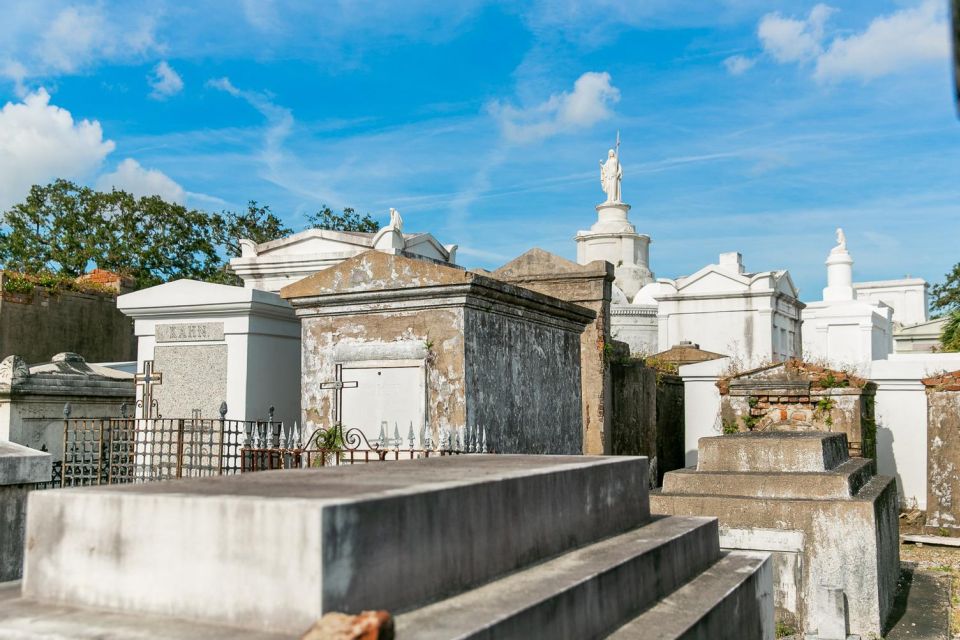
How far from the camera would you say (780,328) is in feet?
72.6

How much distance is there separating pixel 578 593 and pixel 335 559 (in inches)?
44.4

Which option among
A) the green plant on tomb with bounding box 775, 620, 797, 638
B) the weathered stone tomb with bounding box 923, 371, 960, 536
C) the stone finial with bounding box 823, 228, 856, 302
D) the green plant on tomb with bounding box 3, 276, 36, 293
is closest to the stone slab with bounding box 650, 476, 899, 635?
the green plant on tomb with bounding box 775, 620, 797, 638

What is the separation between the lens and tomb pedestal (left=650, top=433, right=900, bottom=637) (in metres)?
7.10

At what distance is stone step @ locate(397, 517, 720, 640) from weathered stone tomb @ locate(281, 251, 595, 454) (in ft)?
8.63

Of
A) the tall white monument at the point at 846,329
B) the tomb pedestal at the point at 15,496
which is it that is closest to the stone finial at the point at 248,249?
the tomb pedestal at the point at 15,496

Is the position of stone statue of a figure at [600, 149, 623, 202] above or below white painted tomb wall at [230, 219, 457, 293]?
above

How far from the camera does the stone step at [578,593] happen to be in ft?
8.81

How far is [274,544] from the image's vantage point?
247 cm

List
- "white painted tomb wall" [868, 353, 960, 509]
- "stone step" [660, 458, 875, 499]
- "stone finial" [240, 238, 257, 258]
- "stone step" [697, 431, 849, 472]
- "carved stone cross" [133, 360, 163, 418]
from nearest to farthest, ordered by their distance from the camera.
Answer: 1. "stone step" [660, 458, 875, 499]
2. "stone step" [697, 431, 849, 472]
3. "carved stone cross" [133, 360, 163, 418]
4. "white painted tomb wall" [868, 353, 960, 509]
5. "stone finial" [240, 238, 257, 258]

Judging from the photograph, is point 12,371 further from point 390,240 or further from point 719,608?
point 719,608

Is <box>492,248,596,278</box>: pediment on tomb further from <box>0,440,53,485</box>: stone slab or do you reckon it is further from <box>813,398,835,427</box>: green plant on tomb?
<box>0,440,53,485</box>: stone slab

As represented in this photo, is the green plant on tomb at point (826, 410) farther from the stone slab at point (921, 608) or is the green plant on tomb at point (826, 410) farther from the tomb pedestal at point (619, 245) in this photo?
the tomb pedestal at point (619, 245)

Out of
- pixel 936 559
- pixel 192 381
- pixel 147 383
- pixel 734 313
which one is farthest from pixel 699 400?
pixel 734 313

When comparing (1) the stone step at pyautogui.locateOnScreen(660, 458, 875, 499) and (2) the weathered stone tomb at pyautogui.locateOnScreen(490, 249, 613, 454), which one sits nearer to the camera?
(1) the stone step at pyautogui.locateOnScreen(660, 458, 875, 499)
